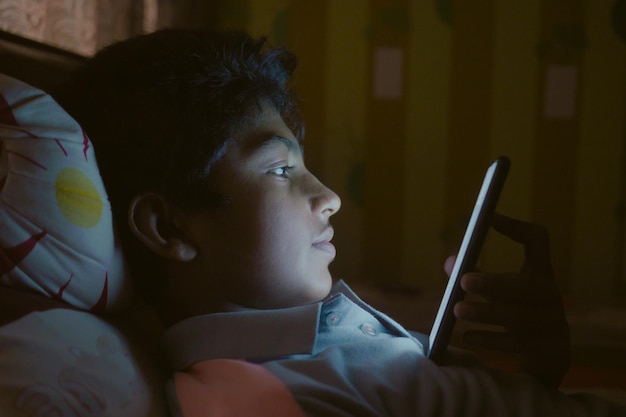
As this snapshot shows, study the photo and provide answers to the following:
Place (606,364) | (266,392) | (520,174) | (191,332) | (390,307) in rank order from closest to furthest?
(266,392) → (191,332) → (606,364) → (390,307) → (520,174)

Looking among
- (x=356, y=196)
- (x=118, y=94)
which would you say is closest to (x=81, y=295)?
(x=118, y=94)

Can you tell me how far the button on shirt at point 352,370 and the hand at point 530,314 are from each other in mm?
39

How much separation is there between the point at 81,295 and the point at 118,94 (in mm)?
274

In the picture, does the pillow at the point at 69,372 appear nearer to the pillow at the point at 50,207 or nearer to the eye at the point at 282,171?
the pillow at the point at 50,207

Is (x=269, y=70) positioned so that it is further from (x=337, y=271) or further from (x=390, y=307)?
(x=337, y=271)

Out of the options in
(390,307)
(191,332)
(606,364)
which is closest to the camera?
(191,332)

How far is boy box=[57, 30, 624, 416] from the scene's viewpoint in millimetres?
713

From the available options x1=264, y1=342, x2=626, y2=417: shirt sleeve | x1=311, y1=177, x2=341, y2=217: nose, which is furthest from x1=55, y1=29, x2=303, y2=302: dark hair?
x1=264, y1=342, x2=626, y2=417: shirt sleeve

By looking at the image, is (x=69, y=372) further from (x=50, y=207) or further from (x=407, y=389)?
(x=407, y=389)

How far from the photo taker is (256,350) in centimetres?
71

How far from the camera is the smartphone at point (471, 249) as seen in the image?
0.71 metres

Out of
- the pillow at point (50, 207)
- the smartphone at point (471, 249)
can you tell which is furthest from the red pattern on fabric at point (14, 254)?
A: the smartphone at point (471, 249)

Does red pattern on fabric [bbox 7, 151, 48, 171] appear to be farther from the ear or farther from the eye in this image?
the eye

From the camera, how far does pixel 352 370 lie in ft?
2.24
